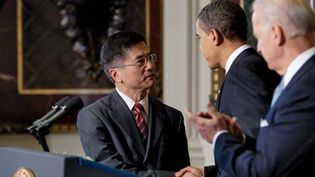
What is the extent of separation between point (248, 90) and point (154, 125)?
2.44ft

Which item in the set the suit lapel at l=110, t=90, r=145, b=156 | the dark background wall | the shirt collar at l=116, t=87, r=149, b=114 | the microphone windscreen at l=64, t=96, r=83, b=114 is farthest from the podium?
the dark background wall

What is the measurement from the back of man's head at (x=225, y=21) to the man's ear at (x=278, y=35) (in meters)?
0.72

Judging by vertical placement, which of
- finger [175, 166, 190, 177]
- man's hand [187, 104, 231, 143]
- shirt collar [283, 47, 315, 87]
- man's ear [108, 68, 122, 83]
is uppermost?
shirt collar [283, 47, 315, 87]

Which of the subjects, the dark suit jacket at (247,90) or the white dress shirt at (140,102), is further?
the white dress shirt at (140,102)

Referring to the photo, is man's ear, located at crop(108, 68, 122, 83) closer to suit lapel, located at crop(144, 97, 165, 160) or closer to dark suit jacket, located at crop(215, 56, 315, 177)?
suit lapel, located at crop(144, 97, 165, 160)

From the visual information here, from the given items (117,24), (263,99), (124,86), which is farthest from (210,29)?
(117,24)

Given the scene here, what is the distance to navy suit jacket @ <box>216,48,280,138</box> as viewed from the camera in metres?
2.41

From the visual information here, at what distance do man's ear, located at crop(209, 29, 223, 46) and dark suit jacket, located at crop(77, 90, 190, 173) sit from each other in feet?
1.83

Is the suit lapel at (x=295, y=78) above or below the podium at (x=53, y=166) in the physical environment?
above

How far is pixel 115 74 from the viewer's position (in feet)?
10.7

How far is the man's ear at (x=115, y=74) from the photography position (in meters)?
3.23

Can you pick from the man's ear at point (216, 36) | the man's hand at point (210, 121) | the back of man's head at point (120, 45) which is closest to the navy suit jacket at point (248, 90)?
the man's ear at point (216, 36)

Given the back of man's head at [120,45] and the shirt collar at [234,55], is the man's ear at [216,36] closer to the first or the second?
the shirt collar at [234,55]

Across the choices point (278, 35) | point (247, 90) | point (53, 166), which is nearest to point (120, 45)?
point (247, 90)
